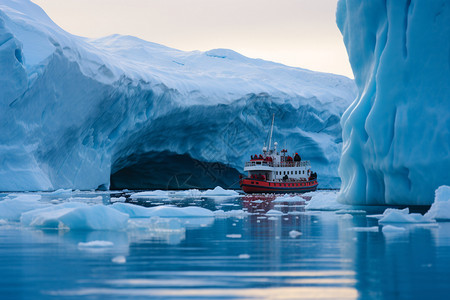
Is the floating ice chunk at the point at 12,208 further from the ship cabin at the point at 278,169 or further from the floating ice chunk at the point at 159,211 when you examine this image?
the ship cabin at the point at 278,169

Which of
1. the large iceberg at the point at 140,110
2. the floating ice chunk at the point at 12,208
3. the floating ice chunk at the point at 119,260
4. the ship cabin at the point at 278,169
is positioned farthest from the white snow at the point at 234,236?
the ship cabin at the point at 278,169

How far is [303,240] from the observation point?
5.89m

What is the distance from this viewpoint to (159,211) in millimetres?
8742

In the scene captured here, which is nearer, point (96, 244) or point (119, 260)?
point (119, 260)

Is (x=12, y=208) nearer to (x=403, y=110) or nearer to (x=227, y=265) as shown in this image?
(x=227, y=265)

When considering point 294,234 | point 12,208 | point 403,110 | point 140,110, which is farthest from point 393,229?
point 140,110

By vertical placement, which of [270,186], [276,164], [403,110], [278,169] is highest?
[403,110]

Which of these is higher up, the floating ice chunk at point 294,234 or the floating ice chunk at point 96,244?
the floating ice chunk at point 294,234

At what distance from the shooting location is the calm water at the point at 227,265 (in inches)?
128

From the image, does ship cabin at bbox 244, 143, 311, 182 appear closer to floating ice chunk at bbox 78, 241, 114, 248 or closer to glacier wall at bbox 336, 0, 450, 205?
glacier wall at bbox 336, 0, 450, 205

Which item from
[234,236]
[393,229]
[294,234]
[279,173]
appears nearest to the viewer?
[234,236]

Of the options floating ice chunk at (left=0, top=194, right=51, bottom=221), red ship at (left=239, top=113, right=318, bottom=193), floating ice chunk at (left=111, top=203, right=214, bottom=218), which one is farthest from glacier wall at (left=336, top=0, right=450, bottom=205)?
red ship at (left=239, top=113, right=318, bottom=193)

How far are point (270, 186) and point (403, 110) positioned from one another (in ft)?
47.3

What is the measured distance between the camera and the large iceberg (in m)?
19.7
